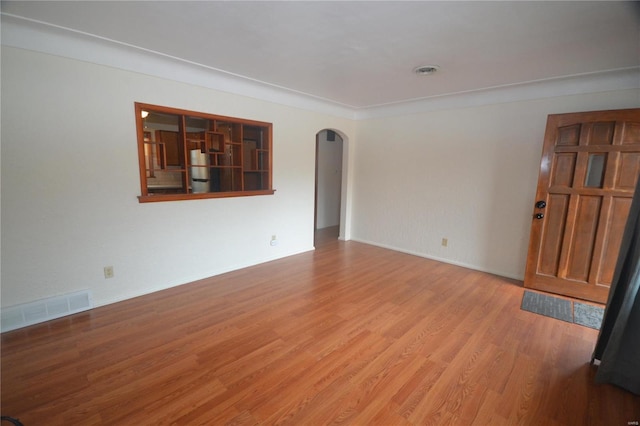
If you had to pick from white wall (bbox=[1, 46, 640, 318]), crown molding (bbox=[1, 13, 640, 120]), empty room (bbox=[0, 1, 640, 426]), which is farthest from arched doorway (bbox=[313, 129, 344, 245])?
empty room (bbox=[0, 1, 640, 426])

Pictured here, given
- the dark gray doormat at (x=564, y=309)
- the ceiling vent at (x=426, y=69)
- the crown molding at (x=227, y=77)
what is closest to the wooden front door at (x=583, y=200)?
the dark gray doormat at (x=564, y=309)

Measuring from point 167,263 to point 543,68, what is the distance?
438 centimetres

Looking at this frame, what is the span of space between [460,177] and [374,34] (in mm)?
2597

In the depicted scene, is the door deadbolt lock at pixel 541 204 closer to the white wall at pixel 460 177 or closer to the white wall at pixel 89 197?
the white wall at pixel 460 177

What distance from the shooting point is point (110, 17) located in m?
2.03

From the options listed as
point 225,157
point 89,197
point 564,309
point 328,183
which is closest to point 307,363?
point 89,197

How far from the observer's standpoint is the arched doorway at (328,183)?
6.10 metres

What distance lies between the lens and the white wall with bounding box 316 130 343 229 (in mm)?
6165

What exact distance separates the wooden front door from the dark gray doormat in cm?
19

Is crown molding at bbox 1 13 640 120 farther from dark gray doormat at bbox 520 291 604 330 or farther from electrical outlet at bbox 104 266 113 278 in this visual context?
dark gray doormat at bbox 520 291 604 330

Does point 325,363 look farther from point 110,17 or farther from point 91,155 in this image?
point 110,17

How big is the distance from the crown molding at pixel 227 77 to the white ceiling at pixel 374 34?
0.50 ft

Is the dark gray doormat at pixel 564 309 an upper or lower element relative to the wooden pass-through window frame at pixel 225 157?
lower

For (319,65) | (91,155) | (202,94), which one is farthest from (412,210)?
(91,155)
